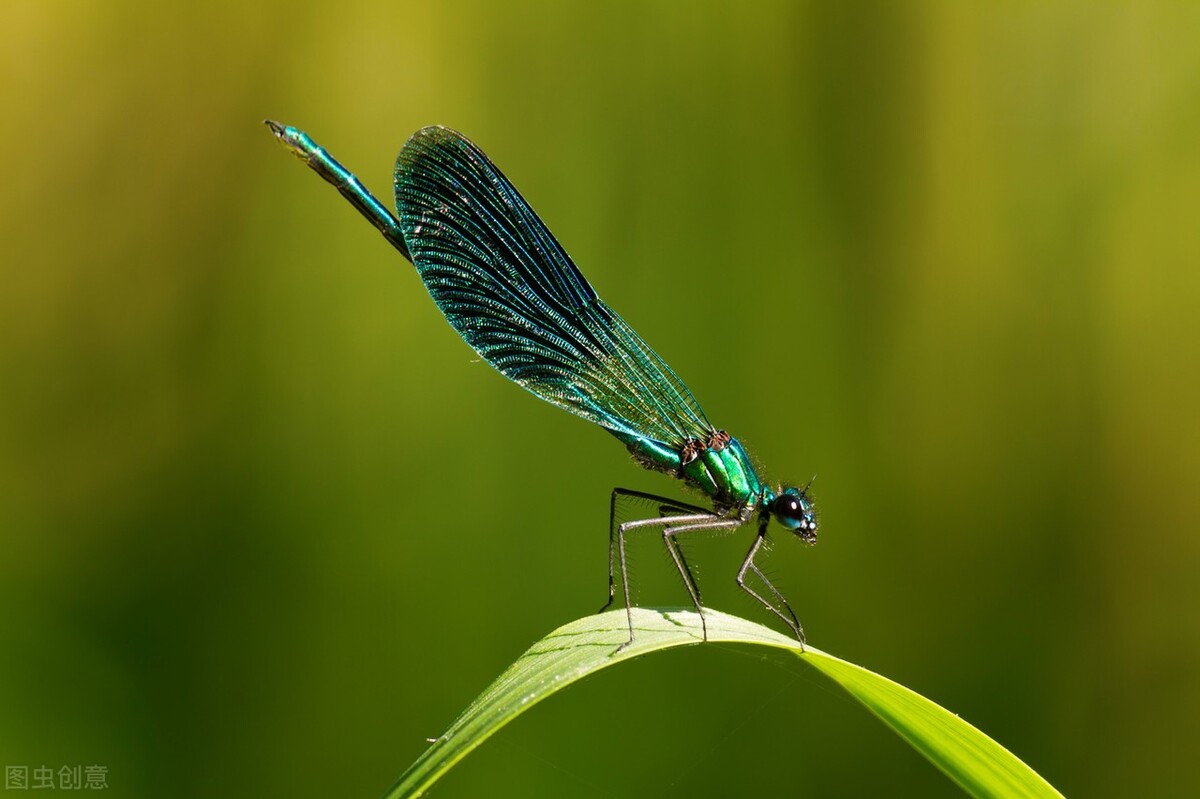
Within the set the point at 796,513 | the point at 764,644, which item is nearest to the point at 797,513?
the point at 796,513

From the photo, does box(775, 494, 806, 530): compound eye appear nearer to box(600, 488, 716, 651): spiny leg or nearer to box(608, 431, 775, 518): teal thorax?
box(608, 431, 775, 518): teal thorax

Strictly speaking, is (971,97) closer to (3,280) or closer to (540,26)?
(540,26)

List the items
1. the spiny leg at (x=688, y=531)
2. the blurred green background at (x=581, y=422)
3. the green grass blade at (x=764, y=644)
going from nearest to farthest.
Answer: the green grass blade at (x=764, y=644) → the spiny leg at (x=688, y=531) → the blurred green background at (x=581, y=422)

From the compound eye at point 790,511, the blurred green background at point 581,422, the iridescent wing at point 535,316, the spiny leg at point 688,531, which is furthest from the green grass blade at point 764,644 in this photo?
the blurred green background at point 581,422

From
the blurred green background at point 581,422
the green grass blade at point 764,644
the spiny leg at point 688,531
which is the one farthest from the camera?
the blurred green background at point 581,422

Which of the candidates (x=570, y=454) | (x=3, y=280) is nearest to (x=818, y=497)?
(x=570, y=454)

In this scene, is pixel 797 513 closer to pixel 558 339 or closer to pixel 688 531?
pixel 688 531


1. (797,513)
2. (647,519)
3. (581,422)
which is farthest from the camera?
(581,422)

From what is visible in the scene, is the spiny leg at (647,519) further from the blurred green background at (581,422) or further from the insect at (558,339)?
the blurred green background at (581,422)
